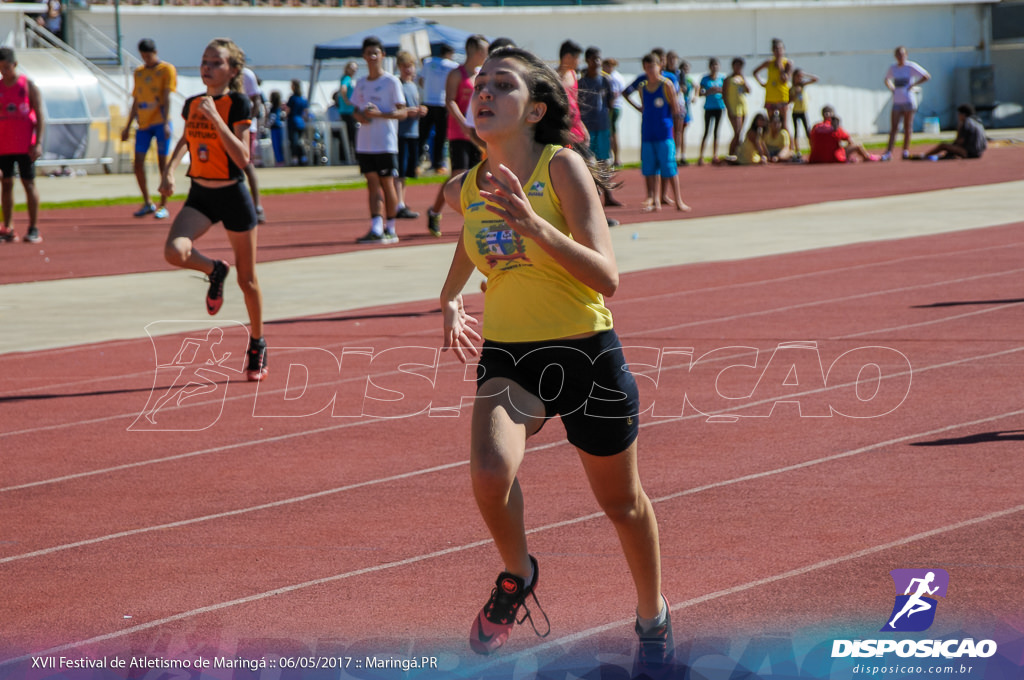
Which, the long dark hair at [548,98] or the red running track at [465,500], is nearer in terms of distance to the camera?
the long dark hair at [548,98]

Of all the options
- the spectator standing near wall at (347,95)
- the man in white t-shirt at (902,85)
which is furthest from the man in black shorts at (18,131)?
the man in white t-shirt at (902,85)

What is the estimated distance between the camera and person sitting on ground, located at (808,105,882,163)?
2905 cm

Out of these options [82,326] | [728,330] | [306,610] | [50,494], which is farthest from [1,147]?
[306,610]

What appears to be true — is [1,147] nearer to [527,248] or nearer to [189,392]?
[189,392]

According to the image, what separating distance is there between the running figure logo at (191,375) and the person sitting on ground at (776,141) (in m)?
21.8

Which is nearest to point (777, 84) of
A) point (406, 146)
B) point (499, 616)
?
point (406, 146)

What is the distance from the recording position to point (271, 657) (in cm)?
407

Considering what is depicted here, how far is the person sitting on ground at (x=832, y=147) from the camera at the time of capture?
95.3ft

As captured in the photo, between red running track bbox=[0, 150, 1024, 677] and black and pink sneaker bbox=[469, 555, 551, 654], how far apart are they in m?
0.09

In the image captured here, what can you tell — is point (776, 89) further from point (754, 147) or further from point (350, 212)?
point (350, 212)

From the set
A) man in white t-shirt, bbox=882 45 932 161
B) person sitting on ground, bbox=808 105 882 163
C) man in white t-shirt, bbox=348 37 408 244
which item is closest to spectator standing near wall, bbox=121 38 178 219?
man in white t-shirt, bbox=348 37 408 244

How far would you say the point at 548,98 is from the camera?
411cm

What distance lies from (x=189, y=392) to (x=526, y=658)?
4736 mm

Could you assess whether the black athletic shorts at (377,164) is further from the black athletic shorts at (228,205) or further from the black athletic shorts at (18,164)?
the black athletic shorts at (228,205)
